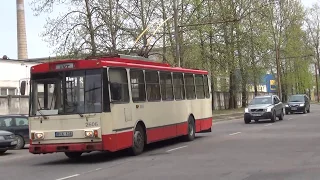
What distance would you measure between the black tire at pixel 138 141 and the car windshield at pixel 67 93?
6.55 ft

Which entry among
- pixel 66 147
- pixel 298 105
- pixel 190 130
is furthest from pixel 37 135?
pixel 298 105

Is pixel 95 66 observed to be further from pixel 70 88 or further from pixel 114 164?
pixel 114 164

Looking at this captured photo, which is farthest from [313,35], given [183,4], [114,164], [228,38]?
[114,164]

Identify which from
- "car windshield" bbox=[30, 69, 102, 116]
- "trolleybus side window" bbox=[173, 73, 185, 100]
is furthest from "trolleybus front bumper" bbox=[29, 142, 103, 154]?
"trolleybus side window" bbox=[173, 73, 185, 100]

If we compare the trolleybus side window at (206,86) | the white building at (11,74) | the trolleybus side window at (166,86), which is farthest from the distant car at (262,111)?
the white building at (11,74)

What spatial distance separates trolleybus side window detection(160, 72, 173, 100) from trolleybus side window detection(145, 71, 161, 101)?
0.36m

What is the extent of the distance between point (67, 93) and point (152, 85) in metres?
3.49

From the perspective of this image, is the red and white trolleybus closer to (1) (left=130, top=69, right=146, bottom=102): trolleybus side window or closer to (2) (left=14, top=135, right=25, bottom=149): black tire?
(1) (left=130, top=69, right=146, bottom=102): trolleybus side window

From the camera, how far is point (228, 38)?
48.4m

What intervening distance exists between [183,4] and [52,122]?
99.6 ft

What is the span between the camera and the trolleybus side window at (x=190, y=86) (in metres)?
20.5

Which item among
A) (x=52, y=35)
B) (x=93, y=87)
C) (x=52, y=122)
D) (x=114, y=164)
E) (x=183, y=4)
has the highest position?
(x=183, y=4)

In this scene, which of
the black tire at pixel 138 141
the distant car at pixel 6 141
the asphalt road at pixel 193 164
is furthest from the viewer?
the distant car at pixel 6 141

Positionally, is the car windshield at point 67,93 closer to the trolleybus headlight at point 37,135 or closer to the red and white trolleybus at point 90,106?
the red and white trolleybus at point 90,106
